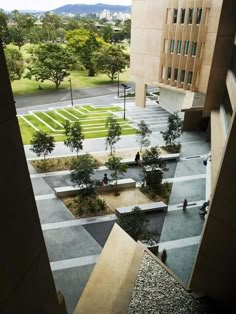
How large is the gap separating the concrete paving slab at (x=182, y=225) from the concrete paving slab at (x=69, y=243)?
297cm

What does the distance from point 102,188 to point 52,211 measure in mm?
2985

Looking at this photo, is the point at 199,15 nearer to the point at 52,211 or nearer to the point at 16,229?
the point at 52,211

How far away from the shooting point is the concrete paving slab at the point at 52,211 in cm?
1252

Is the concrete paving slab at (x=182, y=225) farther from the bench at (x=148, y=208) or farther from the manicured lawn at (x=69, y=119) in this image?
the manicured lawn at (x=69, y=119)

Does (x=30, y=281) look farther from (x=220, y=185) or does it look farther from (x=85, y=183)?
(x=85, y=183)

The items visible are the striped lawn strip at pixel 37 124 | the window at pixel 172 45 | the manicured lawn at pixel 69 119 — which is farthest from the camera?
the window at pixel 172 45

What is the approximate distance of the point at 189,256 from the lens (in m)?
10.5

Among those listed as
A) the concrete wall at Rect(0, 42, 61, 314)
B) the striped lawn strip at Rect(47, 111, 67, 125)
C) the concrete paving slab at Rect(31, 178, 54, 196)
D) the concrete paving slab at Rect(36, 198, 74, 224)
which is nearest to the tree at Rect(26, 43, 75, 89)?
the striped lawn strip at Rect(47, 111, 67, 125)

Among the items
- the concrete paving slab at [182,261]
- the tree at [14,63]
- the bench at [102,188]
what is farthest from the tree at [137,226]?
the tree at [14,63]

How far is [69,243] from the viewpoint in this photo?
1108 centimetres

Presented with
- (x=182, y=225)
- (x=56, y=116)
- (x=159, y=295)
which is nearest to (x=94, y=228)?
(x=182, y=225)

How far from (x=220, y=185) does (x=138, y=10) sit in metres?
24.8

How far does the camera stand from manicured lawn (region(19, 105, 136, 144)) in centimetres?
2264

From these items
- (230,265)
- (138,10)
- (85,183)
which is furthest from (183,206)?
(138,10)
